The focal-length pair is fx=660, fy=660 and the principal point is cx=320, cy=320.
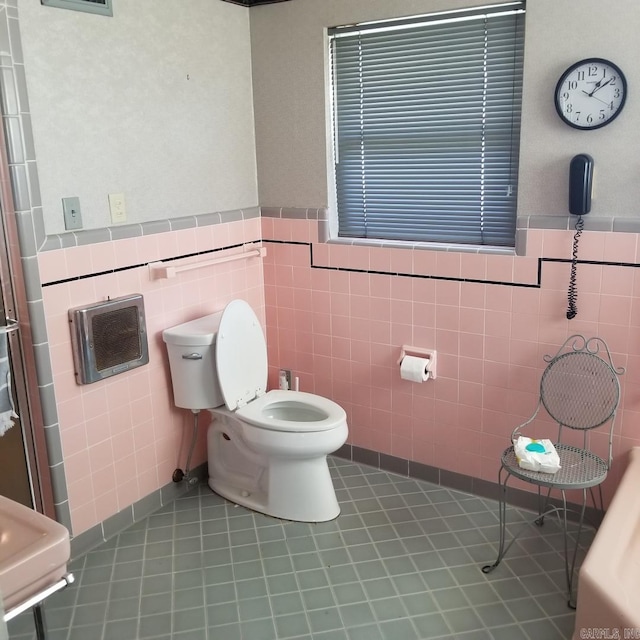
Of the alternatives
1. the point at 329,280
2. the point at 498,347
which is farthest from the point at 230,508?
the point at 498,347

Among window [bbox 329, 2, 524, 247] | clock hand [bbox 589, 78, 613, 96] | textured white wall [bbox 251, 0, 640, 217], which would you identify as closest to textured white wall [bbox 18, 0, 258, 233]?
textured white wall [bbox 251, 0, 640, 217]

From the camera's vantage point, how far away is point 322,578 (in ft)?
8.38

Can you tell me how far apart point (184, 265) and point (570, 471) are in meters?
1.82

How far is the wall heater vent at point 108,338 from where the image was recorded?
255 centimetres

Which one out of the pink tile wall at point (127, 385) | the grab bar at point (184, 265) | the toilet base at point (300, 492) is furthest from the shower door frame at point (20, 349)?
the toilet base at point (300, 492)

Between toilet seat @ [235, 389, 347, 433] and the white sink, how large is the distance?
4.08 ft

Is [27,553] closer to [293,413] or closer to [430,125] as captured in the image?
[293,413]

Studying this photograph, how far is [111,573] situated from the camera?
2604 mm

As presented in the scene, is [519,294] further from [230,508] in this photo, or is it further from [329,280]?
[230,508]

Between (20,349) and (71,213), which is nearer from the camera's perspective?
(20,349)

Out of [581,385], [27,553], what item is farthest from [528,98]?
[27,553]

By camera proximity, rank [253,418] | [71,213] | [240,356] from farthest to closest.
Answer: [240,356] → [253,418] → [71,213]

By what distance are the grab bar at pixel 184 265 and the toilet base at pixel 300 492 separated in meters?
0.94

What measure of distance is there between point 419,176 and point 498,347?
0.87 meters
